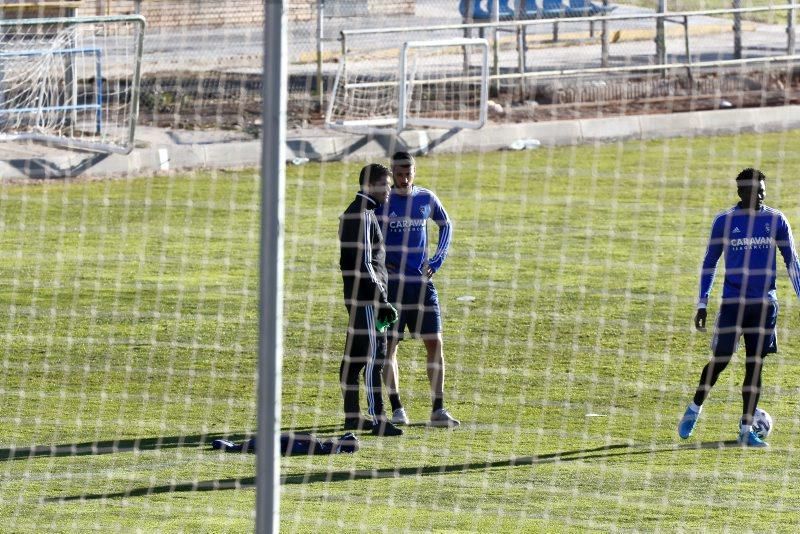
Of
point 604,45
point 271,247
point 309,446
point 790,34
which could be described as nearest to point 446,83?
point 604,45

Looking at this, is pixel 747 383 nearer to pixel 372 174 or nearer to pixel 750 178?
pixel 750 178

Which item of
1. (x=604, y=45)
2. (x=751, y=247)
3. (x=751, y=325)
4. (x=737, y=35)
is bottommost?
(x=751, y=325)

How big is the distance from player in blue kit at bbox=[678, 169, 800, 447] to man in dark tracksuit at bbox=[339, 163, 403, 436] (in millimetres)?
1926

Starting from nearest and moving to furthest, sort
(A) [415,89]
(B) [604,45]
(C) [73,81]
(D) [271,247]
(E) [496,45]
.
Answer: (D) [271,247]
(C) [73,81]
(A) [415,89]
(E) [496,45]
(B) [604,45]

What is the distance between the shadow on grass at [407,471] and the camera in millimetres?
8984

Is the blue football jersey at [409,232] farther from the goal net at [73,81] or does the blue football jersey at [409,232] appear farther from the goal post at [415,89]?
the goal post at [415,89]

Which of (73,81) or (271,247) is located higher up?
(73,81)

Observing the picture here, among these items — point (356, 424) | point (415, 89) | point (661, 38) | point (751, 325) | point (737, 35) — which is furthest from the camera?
point (737, 35)

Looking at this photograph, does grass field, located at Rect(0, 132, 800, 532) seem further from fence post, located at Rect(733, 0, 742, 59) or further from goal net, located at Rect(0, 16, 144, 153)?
fence post, located at Rect(733, 0, 742, 59)

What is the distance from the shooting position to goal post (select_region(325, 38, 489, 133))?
2150cm

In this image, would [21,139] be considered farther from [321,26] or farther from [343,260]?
[343,260]

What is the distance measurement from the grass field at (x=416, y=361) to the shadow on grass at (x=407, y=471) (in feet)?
0.08

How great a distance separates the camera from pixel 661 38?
2434cm

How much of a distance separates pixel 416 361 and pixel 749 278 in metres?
3.25
